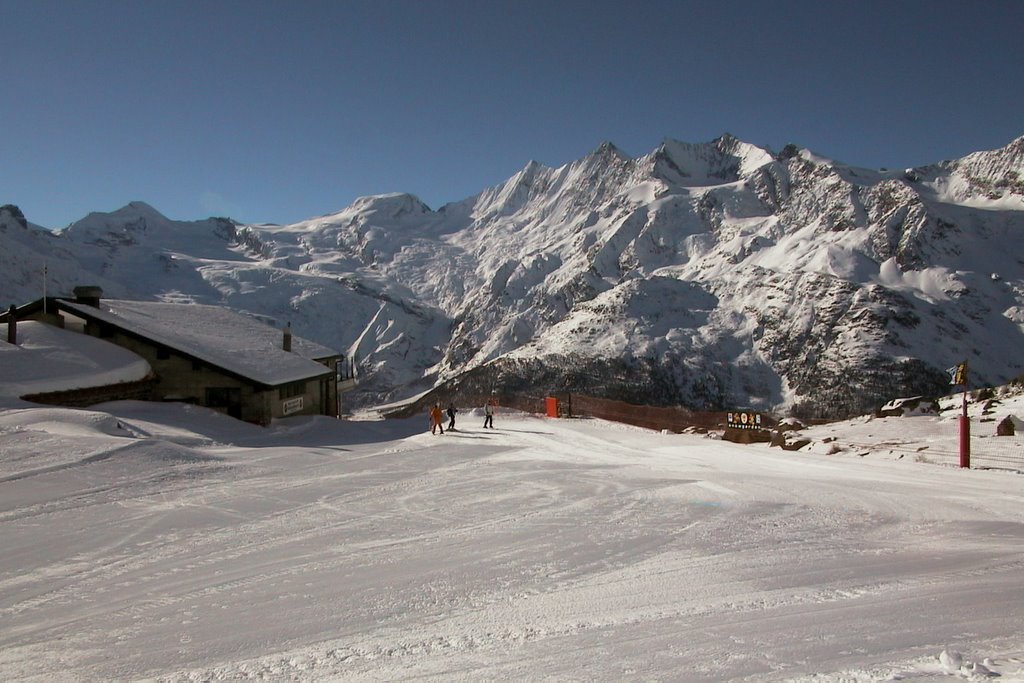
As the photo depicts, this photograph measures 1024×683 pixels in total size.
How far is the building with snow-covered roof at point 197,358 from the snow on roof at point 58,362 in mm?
900

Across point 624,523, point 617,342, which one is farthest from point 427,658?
point 617,342

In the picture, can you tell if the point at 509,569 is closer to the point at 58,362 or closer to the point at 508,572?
the point at 508,572

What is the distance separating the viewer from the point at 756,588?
6.77 m

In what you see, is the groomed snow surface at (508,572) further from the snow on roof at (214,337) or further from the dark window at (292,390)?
the dark window at (292,390)

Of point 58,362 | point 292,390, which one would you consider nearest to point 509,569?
point 58,362

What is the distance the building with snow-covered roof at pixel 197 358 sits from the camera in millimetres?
30953

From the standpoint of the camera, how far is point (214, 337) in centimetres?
3647

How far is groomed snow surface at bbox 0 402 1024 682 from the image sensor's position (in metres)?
5.34

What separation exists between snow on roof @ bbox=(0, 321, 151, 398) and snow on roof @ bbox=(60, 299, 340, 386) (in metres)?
1.64

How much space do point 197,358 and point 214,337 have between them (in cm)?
598

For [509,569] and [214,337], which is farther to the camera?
[214,337]

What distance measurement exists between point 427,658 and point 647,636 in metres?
1.86

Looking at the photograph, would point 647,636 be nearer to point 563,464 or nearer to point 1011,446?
point 563,464

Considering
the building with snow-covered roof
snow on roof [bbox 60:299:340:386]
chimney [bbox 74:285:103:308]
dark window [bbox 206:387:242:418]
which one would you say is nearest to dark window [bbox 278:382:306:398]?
the building with snow-covered roof
